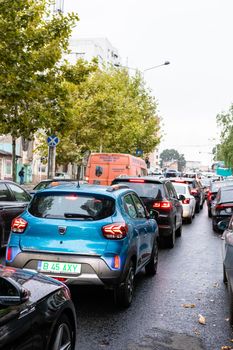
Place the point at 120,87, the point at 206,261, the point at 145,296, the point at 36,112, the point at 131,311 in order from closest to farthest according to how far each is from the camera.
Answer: the point at 131,311
the point at 145,296
the point at 206,261
the point at 36,112
the point at 120,87

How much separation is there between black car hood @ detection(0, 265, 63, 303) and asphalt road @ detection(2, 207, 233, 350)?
1.27m

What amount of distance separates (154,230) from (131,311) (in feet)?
7.52

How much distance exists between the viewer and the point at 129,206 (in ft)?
23.0

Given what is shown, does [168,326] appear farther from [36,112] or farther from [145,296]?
[36,112]

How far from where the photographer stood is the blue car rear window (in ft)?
20.4

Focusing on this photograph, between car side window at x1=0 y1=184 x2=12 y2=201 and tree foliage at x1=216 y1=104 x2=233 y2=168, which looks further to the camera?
tree foliage at x1=216 y1=104 x2=233 y2=168

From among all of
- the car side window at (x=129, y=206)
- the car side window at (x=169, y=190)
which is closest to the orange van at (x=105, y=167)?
the car side window at (x=169, y=190)

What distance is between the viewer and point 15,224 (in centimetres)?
636

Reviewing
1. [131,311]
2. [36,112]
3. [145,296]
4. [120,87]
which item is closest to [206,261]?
[145,296]

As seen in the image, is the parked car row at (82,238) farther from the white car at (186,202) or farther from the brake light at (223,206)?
the white car at (186,202)

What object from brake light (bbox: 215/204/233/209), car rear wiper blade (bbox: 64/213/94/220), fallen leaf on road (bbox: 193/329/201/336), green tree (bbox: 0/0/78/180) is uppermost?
green tree (bbox: 0/0/78/180)

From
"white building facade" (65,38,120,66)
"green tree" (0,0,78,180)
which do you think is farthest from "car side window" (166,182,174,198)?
"white building facade" (65,38,120,66)

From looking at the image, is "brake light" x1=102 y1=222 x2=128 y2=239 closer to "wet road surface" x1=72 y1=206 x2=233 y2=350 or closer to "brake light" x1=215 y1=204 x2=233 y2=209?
"wet road surface" x1=72 y1=206 x2=233 y2=350

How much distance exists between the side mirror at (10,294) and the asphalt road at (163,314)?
1.98 metres
